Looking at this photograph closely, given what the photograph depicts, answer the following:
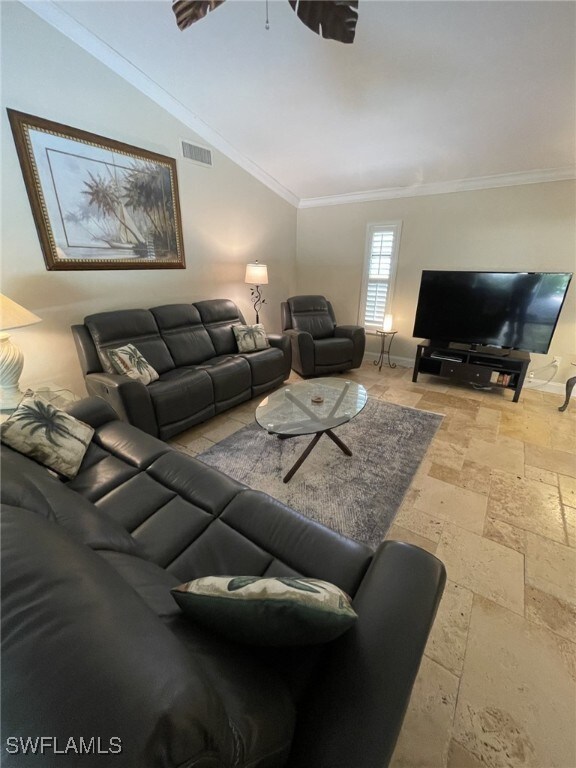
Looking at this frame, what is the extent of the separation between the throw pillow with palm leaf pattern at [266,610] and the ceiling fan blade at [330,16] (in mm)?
2167

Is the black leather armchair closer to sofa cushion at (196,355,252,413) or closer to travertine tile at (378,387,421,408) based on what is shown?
travertine tile at (378,387,421,408)

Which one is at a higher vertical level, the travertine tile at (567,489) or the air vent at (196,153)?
the air vent at (196,153)

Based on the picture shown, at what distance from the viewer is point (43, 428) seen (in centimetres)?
137

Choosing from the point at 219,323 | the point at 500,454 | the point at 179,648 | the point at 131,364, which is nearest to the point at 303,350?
the point at 219,323

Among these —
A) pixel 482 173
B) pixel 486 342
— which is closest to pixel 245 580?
pixel 486 342

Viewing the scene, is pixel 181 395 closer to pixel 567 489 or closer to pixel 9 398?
pixel 9 398

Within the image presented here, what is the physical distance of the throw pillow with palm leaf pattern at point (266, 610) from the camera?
1.95 ft

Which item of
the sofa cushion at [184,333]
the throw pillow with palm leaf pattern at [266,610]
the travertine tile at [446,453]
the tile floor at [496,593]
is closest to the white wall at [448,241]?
the tile floor at [496,593]

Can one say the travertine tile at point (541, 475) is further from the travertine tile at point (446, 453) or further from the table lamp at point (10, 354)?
the table lamp at point (10, 354)

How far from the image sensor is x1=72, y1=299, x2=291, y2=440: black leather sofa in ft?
7.45

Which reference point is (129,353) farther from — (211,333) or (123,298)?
(211,333)

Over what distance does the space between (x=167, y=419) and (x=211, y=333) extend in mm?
1245

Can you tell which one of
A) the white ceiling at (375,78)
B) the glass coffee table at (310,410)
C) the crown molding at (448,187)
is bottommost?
the glass coffee table at (310,410)

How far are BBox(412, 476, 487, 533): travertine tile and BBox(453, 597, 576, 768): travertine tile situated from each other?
50cm
